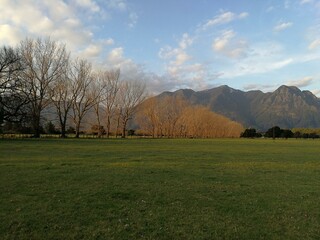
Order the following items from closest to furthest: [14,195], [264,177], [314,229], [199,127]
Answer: [314,229]
[14,195]
[264,177]
[199,127]

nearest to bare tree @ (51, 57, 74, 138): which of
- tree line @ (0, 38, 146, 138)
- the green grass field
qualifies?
tree line @ (0, 38, 146, 138)

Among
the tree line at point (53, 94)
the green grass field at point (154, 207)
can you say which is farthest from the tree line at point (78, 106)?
the green grass field at point (154, 207)

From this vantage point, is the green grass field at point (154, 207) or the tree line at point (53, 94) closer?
the green grass field at point (154, 207)

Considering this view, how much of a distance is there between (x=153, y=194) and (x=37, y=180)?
492 centimetres

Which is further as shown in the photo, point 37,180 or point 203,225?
point 37,180

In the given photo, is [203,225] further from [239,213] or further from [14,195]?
[14,195]

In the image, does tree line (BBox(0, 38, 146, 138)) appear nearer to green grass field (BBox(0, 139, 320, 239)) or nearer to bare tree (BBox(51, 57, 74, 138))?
bare tree (BBox(51, 57, 74, 138))

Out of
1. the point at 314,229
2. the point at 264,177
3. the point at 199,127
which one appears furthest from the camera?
the point at 199,127

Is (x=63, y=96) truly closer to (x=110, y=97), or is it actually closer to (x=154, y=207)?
(x=110, y=97)

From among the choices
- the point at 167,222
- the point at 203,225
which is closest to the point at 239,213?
the point at 203,225

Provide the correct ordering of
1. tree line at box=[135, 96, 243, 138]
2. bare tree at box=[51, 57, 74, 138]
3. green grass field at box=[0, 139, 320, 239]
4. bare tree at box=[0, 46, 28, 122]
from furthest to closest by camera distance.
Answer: tree line at box=[135, 96, 243, 138]
bare tree at box=[51, 57, 74, 138]
bare tree at box=[0, 46, 28, 122]
green grass field at box=[0, 139, 320, 239]

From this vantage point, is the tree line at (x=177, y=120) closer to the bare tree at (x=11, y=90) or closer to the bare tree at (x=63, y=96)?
the bare tree at (x=63, y=96)

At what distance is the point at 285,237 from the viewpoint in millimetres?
6363

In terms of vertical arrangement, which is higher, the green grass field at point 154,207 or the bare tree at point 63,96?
the bare tree at point 63,96
